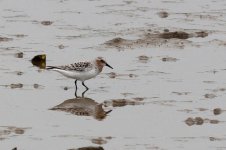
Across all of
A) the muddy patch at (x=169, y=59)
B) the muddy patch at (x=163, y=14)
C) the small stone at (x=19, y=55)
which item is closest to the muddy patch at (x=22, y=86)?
the small stone at (x=19, y=55)

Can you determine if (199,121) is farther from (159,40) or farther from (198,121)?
(159,40)

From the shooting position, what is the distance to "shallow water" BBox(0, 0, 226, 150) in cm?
2053

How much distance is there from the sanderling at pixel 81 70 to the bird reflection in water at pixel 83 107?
38.8 inches

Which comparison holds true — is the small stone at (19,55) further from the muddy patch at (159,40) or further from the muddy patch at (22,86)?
the muddy patch at (22,86)

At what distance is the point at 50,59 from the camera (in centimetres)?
2750

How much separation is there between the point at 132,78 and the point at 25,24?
293 inches

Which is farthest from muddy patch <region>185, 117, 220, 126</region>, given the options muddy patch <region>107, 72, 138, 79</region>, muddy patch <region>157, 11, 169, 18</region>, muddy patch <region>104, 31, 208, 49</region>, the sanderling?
A: muddy patch <region>157, 11, 169, 18</region>

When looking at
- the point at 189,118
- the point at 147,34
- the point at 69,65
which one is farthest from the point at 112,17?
the point at 189,118

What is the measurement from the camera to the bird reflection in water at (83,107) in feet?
73.7

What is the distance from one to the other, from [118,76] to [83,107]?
3.01 metres

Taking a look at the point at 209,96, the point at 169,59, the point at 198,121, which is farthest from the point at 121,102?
the point at 169,59

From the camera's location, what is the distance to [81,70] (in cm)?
2478

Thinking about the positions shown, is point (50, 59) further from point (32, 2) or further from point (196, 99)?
point (32, 2)

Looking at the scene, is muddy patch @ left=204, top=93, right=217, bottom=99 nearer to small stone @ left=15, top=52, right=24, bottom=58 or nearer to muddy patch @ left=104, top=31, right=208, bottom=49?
muddy patch @ left=104, top=31, right=208, bottom=49
